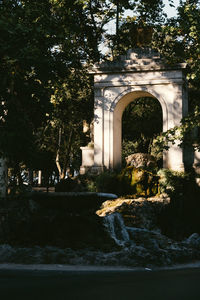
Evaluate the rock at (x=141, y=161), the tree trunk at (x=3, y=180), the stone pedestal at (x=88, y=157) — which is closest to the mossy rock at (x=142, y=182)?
the rock at (x=141, y=161)

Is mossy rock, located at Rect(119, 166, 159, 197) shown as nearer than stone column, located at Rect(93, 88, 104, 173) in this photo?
Yes

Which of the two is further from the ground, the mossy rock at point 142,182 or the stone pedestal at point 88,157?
the stone pedestal at point 88,157

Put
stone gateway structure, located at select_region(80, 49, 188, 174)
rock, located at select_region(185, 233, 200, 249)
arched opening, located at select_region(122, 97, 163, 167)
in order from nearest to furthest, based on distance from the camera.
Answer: rock, located at select_region(185, 233, 200, 249) < stone gateway structure, located at select_region(80, 49, 188, 174) < arched opening, located at select_region(122, 97, 163, 167)

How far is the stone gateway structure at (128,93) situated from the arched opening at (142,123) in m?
9.85

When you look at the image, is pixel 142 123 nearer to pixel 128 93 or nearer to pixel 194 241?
pixel 128 93

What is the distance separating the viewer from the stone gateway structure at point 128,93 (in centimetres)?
2336

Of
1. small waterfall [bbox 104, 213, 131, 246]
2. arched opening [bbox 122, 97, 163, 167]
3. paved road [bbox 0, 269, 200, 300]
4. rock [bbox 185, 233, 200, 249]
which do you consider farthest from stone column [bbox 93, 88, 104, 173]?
paved road [bbox 0, 269, 200, 300]

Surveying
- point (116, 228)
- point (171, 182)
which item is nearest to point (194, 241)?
point (116, 228)

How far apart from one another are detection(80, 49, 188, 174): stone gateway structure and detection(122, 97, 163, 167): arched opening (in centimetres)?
985

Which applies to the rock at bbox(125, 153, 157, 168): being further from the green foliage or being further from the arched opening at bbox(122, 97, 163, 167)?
the arched opening at bbox(122, 97, 163, 167)

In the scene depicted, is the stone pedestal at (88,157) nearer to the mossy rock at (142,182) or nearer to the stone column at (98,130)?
the stone column at (98,130)

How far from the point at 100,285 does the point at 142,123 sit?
29.8m

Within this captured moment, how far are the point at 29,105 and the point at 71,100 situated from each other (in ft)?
52.9

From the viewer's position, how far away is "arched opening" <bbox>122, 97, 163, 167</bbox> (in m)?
35.9
